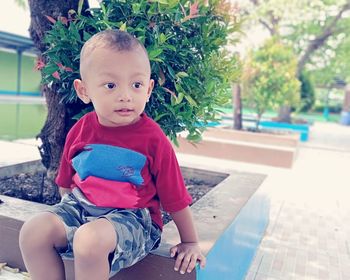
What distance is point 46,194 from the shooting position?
9.47ft

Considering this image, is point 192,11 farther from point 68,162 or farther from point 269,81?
point 269,81

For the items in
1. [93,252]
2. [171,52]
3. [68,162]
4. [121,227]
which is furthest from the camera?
[171,52]

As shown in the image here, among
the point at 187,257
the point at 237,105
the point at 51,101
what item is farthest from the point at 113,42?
the point at 237,105

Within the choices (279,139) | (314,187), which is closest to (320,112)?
(279,139)

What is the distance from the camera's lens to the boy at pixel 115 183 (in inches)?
61.5

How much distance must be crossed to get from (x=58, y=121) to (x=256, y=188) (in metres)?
1.64

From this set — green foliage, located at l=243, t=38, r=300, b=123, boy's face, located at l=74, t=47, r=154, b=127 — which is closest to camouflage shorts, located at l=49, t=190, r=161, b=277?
boy's face, located at l=74, t=47, r=154, b=127

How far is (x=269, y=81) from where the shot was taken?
29.2 ft

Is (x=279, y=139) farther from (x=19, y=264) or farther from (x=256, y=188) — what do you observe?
(x=19, y=264)

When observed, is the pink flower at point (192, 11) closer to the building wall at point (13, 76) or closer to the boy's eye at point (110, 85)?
the boy's eye at point (110, 85)

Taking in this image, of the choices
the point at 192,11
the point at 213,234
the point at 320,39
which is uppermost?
the point at 320,39

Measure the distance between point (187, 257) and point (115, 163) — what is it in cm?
52

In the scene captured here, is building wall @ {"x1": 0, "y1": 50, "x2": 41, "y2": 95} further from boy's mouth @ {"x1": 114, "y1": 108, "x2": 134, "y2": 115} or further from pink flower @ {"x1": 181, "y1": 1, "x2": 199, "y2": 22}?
boy's mouth @ {"x1": 114, "y1": 108, "x2": 134, "y2": 115}

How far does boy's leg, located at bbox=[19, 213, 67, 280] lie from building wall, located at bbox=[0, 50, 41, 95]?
81.7 ft
